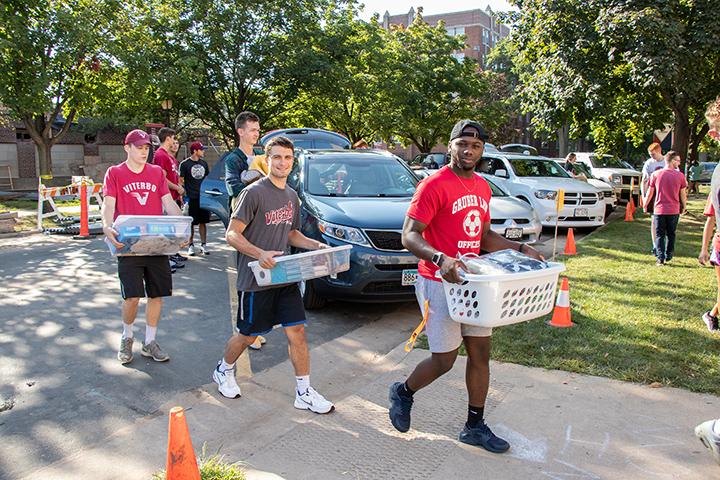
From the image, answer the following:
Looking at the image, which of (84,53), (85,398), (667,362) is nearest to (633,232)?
(667,362)

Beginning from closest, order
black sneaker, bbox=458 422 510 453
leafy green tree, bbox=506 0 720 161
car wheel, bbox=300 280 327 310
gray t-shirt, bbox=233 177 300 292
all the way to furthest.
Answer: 1. black sneaker, bbox=458 422 510 453
2. gray t-shirt, bbox=233 177 300 292
3. car wheel, bbox=300 280 327 310
4. leafy green tree, bbox=506 0 720 161

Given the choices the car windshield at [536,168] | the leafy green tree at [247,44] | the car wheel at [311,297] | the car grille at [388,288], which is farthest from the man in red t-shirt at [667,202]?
the leafy green tree at [247,44]

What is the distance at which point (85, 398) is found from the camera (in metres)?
4.16

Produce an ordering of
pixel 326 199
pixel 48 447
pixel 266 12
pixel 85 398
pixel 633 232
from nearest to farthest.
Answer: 1. pixel 48 447
2. pixel 85 398
3. pixel 326 199
4. pixel 633 232
5. pixel 266 12

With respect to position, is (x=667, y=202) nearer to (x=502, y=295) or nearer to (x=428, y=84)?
(x=502, y=295)

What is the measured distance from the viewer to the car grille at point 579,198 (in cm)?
1234

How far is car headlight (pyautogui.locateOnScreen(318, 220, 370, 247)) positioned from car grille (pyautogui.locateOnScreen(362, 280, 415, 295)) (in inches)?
17.0

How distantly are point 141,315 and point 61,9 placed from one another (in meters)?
15.1

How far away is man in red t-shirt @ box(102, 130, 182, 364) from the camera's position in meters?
4.53

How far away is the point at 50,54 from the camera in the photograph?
17.7m

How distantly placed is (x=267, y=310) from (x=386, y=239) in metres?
2.26

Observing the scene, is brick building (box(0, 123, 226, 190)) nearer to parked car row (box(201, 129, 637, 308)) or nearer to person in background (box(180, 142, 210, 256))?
person in background (box(180, 142, 210, 256))

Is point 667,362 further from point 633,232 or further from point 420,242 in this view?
point 633,232

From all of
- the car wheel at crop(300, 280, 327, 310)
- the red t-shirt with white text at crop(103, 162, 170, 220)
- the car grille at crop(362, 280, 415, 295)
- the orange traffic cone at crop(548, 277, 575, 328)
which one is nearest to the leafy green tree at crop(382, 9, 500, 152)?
the car wheel at crop(300, 280, 327, 310)
